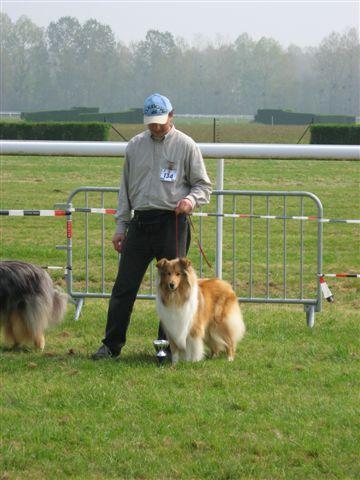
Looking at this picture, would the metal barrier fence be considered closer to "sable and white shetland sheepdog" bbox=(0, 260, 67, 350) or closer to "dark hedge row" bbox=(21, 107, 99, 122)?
"sable and white shetland sheepdog" bbox=(0, 260, 67, 350)

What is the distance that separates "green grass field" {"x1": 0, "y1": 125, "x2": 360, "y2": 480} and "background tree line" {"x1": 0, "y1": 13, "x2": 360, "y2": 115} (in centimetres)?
10079

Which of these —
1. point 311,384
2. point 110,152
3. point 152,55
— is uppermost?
point 152,55

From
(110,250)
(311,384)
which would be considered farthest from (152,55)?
(311,384)

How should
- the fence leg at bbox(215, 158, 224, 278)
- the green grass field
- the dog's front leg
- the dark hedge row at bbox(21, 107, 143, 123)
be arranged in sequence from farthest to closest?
the dark hedge row at bbox(21, 107, 143, 123), the fence leg at bbox(215, 158, 224, 278), the dog's front leg, the green grass field

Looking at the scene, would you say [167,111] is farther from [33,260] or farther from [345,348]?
[33,260]

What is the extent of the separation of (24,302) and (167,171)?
187 cm

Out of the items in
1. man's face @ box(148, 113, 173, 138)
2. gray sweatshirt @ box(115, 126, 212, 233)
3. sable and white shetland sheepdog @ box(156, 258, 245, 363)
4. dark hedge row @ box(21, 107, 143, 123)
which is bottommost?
sable and white shetland sheepdog @ box(156, 258, 245, 363)

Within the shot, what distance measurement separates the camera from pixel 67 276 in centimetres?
1016

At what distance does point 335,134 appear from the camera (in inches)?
1547

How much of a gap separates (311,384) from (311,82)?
11343 centimetres

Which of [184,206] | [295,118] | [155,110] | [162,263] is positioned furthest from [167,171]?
[295,118]

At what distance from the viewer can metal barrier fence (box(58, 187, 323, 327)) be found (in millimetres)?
9930

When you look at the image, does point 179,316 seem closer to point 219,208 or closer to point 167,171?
point 167,171

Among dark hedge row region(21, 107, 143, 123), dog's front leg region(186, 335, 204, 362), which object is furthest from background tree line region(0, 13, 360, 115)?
dog's front leg region(186, 335, 204, 362)
